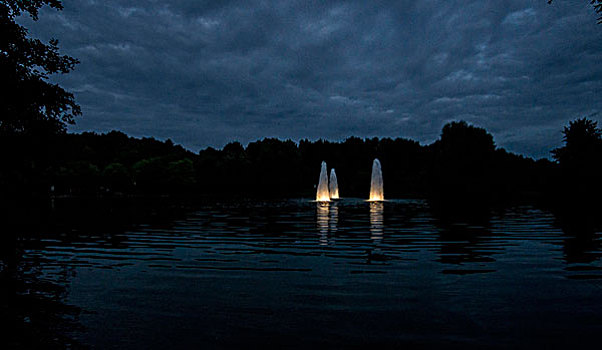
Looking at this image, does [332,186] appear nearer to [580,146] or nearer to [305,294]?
[580,146]

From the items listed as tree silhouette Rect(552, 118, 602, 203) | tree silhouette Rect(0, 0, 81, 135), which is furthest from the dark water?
tree silhouette Rect(552, 118, 602, 203)

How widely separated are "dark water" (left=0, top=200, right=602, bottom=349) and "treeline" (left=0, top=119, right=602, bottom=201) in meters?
5.80

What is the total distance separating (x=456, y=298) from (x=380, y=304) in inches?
66.3

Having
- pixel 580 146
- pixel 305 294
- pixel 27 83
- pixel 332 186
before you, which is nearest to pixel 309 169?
pixel 332 186

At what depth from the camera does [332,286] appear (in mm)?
9602

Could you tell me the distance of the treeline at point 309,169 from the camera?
71.3ft

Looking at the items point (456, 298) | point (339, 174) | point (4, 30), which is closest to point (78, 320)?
point (456, 298)

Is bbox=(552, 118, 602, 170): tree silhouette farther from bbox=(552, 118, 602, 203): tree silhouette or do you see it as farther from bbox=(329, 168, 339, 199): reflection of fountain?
bbox=(329, 168, 339, 199): reflection of fountain

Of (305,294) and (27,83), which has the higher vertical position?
(27,83)

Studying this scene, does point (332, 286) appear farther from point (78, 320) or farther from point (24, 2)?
point (24, 2)

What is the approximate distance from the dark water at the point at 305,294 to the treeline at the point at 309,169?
5.80 metres

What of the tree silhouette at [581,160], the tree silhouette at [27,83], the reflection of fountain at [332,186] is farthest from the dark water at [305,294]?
the reflection of fountain at [332,186]

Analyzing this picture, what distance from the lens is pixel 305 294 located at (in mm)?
8891

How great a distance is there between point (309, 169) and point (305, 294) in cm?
14960
